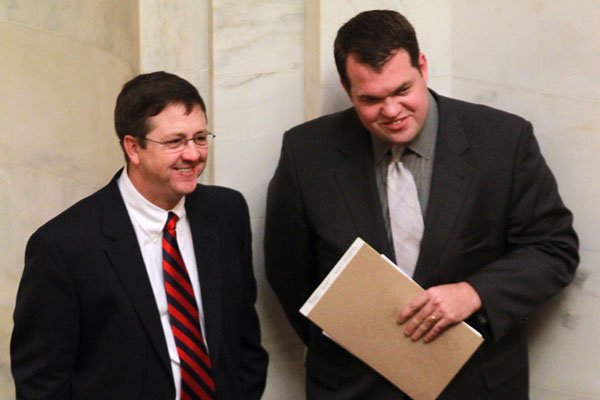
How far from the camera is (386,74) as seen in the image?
3.24m

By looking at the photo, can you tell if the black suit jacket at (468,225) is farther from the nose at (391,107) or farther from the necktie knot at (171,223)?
the necktie knot at (171,223)

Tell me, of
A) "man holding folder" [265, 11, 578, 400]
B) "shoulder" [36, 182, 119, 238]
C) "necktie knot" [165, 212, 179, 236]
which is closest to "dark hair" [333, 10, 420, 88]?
"man holding folder" [265, 11, 578, 400]

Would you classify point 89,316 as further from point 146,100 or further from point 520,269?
point 520,269

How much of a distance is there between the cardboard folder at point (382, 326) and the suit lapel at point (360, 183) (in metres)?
0.17

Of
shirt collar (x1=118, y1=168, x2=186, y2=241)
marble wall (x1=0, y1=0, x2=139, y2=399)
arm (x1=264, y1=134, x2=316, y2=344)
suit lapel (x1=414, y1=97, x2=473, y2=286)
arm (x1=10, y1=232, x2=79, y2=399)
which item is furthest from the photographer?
marble wall (x1=0, y1=0, x2=139, y2=399)

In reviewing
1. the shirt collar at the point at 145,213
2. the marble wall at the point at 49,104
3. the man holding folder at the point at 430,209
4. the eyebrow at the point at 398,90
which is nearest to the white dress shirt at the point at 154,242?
the shirt collar at the point at 145,213

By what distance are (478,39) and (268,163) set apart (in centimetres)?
76

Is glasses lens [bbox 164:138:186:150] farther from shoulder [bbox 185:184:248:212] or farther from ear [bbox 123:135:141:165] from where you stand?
shoulder [bbox 185:184:248:212]

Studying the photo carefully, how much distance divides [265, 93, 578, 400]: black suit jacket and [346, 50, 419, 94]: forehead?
0.80ft

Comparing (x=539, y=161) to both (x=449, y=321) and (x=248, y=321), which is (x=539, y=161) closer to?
(x=449, y=321)

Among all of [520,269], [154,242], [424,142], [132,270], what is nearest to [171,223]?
[154,242]

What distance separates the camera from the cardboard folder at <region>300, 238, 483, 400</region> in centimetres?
322

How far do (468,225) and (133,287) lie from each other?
92 centimetres

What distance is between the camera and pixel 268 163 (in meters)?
3.96
